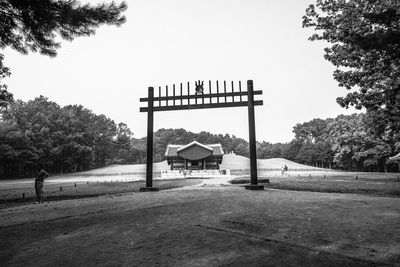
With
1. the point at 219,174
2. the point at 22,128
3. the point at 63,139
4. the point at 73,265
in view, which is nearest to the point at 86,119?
the point at 63,139

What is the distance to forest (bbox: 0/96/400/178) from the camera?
43.2 m

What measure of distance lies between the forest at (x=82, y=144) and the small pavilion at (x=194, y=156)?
2228cm

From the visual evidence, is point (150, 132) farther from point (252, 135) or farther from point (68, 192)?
point (68, 192)

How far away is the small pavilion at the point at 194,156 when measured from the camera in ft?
153

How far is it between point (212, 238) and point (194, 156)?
141 ft

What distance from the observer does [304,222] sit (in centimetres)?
472

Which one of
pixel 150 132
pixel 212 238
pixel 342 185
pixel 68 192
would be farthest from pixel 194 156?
pixel 212 238

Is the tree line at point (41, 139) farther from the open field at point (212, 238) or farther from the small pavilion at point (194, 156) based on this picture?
the open field at point (212, 238)

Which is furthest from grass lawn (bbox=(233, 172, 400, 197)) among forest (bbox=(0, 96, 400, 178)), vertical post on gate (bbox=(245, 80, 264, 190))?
vertical post on gate (bbox=(245, 80, 264, 190))

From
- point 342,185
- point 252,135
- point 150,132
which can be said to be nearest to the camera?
point 252,135

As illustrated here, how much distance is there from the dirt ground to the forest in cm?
1360

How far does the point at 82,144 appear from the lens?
200 feet

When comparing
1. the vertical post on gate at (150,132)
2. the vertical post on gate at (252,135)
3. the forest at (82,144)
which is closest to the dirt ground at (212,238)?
the vertical post on gate at (252,135)

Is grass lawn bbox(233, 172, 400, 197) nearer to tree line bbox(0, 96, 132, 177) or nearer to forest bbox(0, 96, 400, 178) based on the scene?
forest bbox(0, 96, 400, 178)
